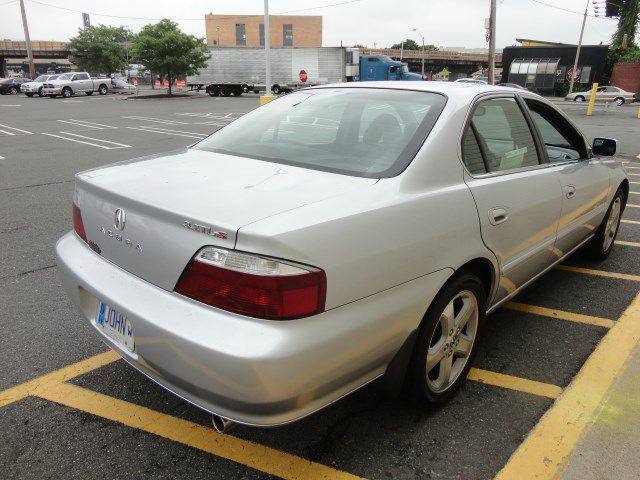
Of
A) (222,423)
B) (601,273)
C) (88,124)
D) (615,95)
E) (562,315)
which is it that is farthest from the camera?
(615,95)

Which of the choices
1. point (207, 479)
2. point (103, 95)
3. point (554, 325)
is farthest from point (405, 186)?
point (103, 95)

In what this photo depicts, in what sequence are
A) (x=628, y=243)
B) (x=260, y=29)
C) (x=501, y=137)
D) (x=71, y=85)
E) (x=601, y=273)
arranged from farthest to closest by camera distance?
(x=260, y=29) → (x=71, y=85) → (x=628, y=243) → (x=601, y=273) → (x=501, y=137)

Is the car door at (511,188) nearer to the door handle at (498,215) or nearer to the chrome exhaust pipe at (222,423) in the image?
the door handle at (498,215)

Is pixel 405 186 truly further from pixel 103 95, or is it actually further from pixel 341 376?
pixel 103 95

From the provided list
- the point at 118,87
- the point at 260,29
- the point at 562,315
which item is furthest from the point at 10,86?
the point at 260,29

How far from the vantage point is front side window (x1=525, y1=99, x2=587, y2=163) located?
11.5 feet

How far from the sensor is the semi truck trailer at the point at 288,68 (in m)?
36.0

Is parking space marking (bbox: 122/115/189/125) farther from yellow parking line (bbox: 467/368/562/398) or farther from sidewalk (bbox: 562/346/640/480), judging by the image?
sidewalk (bbox: 562/346/640/480)

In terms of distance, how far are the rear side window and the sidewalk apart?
1.32 meters

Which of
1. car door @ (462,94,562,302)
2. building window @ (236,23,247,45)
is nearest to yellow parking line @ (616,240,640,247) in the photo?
car door @ (462,94,562,302)

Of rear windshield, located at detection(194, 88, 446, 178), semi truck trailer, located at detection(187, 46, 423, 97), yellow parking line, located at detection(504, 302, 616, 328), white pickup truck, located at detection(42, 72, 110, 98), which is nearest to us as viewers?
rear windshield, located at detection(194, 88, 446, 178)

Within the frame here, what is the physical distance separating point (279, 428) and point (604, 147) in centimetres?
335

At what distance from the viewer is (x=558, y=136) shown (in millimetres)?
3945

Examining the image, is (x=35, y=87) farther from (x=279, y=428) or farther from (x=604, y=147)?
(x=279, y=428)
